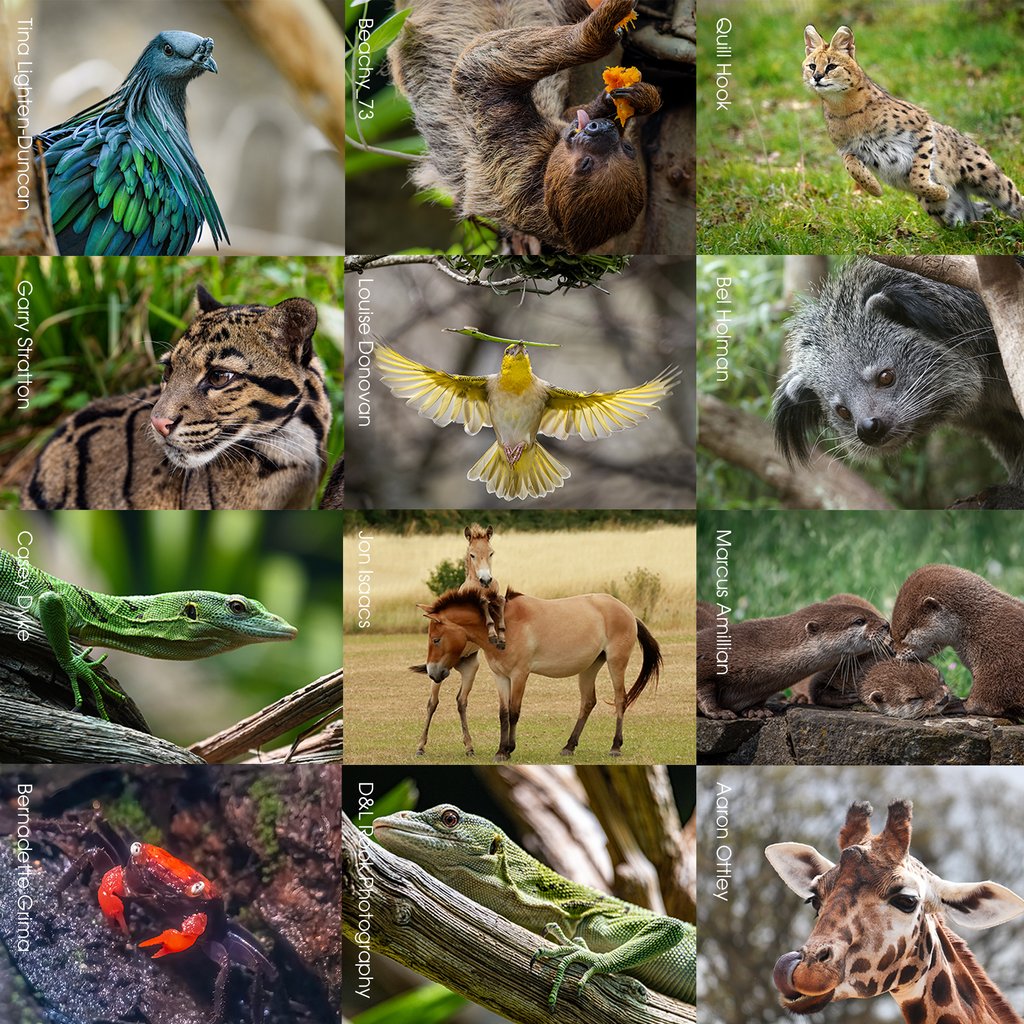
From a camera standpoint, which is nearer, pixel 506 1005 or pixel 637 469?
pixel 506 1005

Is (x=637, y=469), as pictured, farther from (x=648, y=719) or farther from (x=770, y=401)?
(x=648, y=719)

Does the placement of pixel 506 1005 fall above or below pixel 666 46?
below

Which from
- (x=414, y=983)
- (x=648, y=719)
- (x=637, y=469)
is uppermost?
(x=637, y=469)

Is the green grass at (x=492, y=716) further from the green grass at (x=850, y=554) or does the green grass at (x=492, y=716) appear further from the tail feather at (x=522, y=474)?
the tail feather at (x=522, y=474)

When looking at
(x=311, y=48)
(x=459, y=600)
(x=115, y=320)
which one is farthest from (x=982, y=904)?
(x=311, y=48)

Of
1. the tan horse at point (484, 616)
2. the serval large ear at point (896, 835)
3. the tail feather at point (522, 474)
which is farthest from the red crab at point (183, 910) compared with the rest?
the serval large ear at point (896, 835)

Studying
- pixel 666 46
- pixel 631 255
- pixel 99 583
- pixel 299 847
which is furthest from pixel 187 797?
pixel 666 46

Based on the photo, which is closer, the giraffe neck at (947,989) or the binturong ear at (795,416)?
the giraffe neck at (947,989)
